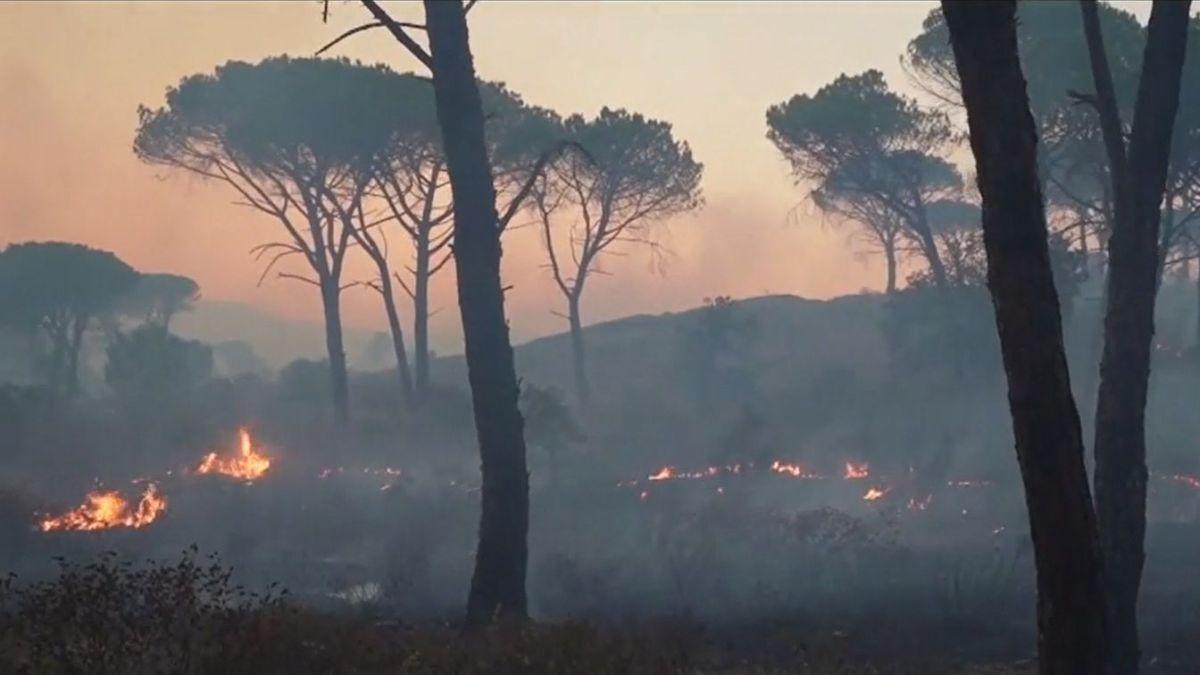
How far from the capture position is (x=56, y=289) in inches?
2098

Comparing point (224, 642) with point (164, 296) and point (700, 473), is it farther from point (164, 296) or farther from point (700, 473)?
point (164, 296)

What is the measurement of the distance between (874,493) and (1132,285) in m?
21.0

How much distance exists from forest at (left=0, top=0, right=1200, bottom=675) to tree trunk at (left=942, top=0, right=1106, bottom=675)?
16 millimetres

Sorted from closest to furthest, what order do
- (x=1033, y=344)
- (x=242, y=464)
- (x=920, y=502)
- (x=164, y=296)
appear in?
(x=1033, y=344) → (x=920, y=502) → (x=242, y=464) → (x=164, y=296)

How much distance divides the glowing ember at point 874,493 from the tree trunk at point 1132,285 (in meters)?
20.3

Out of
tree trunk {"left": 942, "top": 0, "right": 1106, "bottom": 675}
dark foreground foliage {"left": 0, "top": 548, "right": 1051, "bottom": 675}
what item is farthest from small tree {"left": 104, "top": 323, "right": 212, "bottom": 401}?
tree trunk {"left": 942, "top": 0, "right": 1106, "bottom": 675}

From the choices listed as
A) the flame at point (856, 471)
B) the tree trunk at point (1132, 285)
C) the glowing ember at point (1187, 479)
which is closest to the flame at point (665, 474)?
the flame at point (856, 471)

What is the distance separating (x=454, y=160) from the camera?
11.2 m

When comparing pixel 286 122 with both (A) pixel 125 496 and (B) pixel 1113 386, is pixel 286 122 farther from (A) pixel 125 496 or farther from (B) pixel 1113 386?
(B) pixel 1113 386

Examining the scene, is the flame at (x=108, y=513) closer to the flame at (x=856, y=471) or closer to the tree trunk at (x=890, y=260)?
the flame at (x=856, y=471)

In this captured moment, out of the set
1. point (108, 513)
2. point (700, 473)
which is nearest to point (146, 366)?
point (108, 513)

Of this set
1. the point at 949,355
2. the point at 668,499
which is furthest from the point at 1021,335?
the point at 949,355

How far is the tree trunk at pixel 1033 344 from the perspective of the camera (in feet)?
17.8

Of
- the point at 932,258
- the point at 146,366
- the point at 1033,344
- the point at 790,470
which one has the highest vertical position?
the point at 932,258
